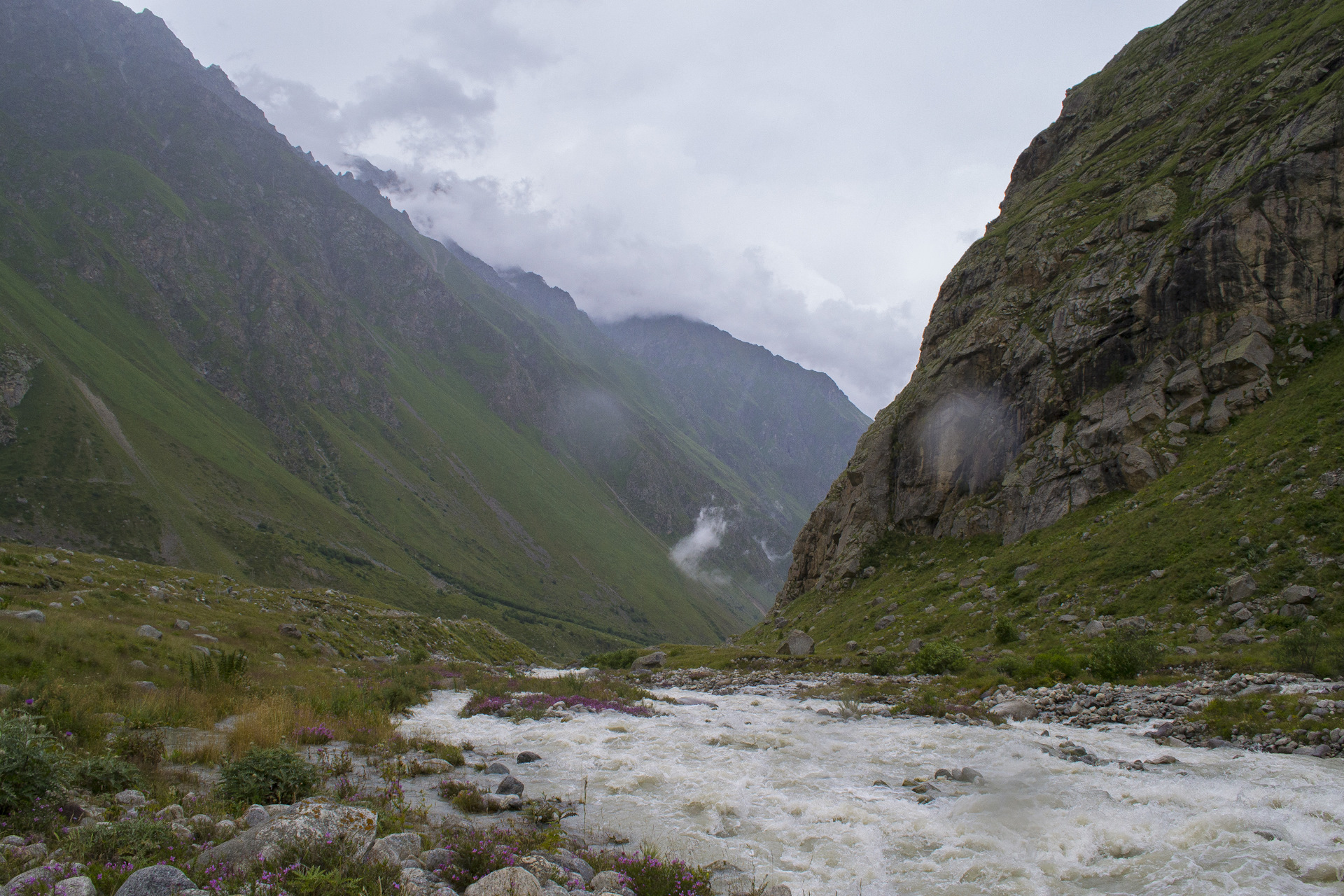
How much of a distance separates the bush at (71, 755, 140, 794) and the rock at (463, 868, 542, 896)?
22.1ft

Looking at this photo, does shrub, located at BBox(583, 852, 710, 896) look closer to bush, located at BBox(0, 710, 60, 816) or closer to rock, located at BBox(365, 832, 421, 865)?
rock, located at BBox(365, 832, 421, 865)

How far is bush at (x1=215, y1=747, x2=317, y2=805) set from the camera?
32.5 feet

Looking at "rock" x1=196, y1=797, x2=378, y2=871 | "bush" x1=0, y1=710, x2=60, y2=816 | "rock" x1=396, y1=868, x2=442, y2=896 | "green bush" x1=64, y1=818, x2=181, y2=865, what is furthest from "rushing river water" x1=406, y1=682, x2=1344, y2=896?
"bush" x1=0, y1=710, x2=60, y2=816

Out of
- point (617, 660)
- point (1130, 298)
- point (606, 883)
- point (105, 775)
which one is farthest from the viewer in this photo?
point (617, 660)

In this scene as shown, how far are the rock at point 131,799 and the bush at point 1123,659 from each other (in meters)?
27.2

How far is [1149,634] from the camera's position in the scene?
2591 cm

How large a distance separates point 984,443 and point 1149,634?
112 feet

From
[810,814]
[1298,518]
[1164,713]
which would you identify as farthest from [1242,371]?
[810,814]

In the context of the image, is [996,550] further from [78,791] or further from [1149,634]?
[78,791]

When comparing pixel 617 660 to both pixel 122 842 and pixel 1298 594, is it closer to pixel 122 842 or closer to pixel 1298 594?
pixel 1298 594

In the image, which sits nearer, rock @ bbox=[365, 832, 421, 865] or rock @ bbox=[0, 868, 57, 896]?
rock @ bbox=[0, 868, 57, 896]

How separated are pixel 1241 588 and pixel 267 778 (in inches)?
1326

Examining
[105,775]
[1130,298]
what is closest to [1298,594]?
[105,775]

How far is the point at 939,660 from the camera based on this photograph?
29312mm
